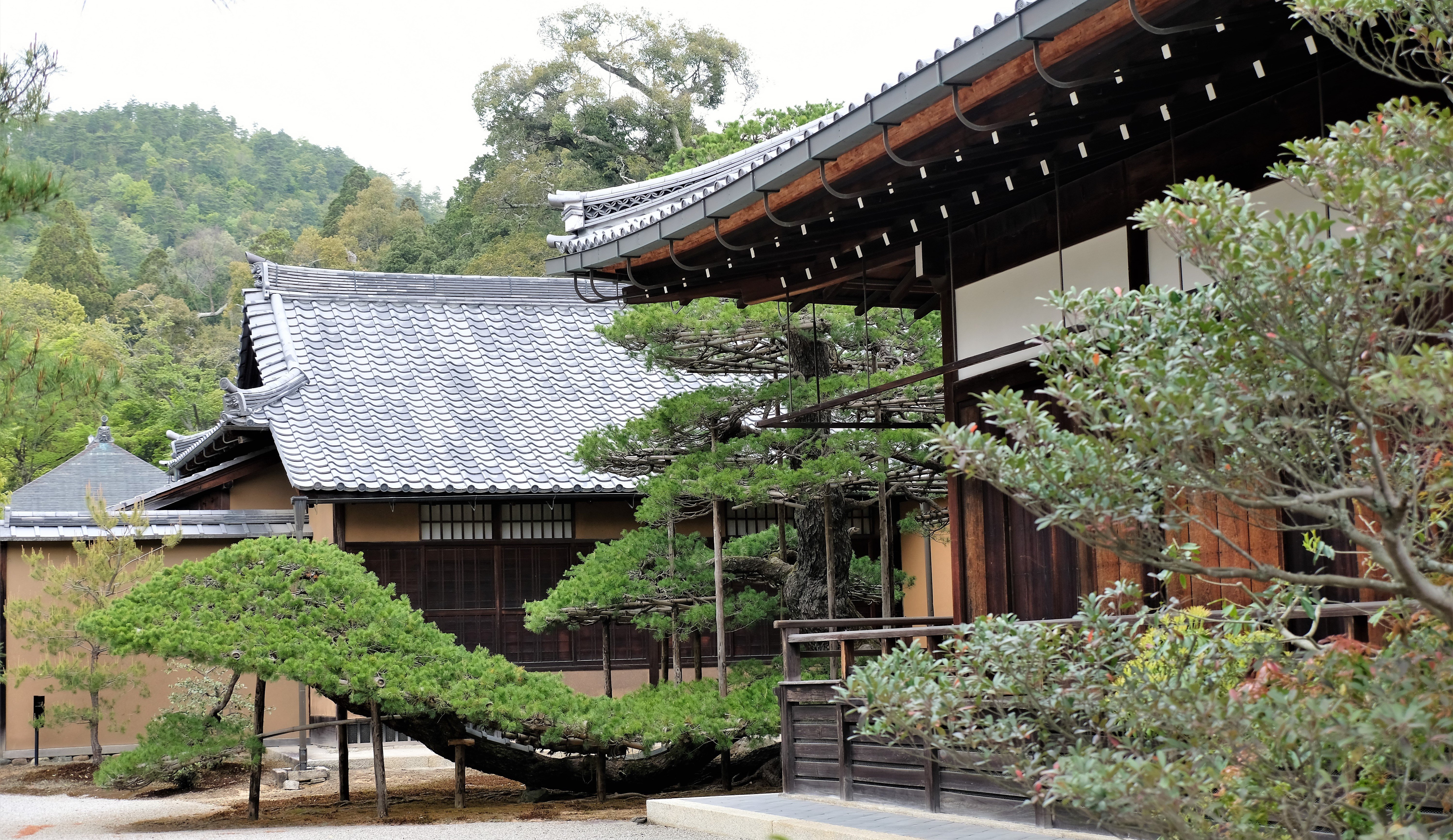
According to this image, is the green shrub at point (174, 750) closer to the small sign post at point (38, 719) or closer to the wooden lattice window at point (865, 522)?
the small sign post at point (38, 719)

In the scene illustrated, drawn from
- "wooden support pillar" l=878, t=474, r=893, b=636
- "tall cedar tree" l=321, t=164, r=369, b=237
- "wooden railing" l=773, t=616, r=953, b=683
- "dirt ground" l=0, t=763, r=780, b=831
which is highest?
"tall cedar tree" l=321, t=164, r=369, b=237

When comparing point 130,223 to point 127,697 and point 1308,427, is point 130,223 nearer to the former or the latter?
point 127,697

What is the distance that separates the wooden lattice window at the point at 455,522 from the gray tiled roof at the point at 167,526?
A: 4.31ft

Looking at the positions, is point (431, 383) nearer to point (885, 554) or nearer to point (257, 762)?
point (257, 762)

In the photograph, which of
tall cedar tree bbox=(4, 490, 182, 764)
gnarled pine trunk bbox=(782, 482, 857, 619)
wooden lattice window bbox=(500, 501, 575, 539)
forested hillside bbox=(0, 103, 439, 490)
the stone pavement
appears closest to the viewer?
the stone pavement

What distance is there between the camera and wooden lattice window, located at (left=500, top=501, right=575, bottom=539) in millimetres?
15391

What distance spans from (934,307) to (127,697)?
990 centimetres

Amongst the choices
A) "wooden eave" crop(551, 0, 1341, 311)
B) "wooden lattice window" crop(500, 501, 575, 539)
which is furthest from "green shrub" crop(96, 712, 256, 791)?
"wooden lattice window" crop(500, 501, 575, 539)

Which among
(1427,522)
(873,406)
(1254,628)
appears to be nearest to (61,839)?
(873,406)

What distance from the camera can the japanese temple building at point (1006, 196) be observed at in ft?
16.2

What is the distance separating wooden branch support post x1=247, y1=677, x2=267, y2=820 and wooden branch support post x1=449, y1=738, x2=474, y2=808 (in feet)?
4.65

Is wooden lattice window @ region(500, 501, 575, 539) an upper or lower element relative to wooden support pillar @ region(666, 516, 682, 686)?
upper

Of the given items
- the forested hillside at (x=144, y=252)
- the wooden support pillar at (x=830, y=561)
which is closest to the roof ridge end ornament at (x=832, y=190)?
the forested hillside at (x=144, y=252)

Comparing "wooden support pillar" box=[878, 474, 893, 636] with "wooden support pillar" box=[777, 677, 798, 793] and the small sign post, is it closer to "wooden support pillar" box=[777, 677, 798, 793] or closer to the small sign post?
"wooden support pillar" box=[777, 677, 798, 793]
